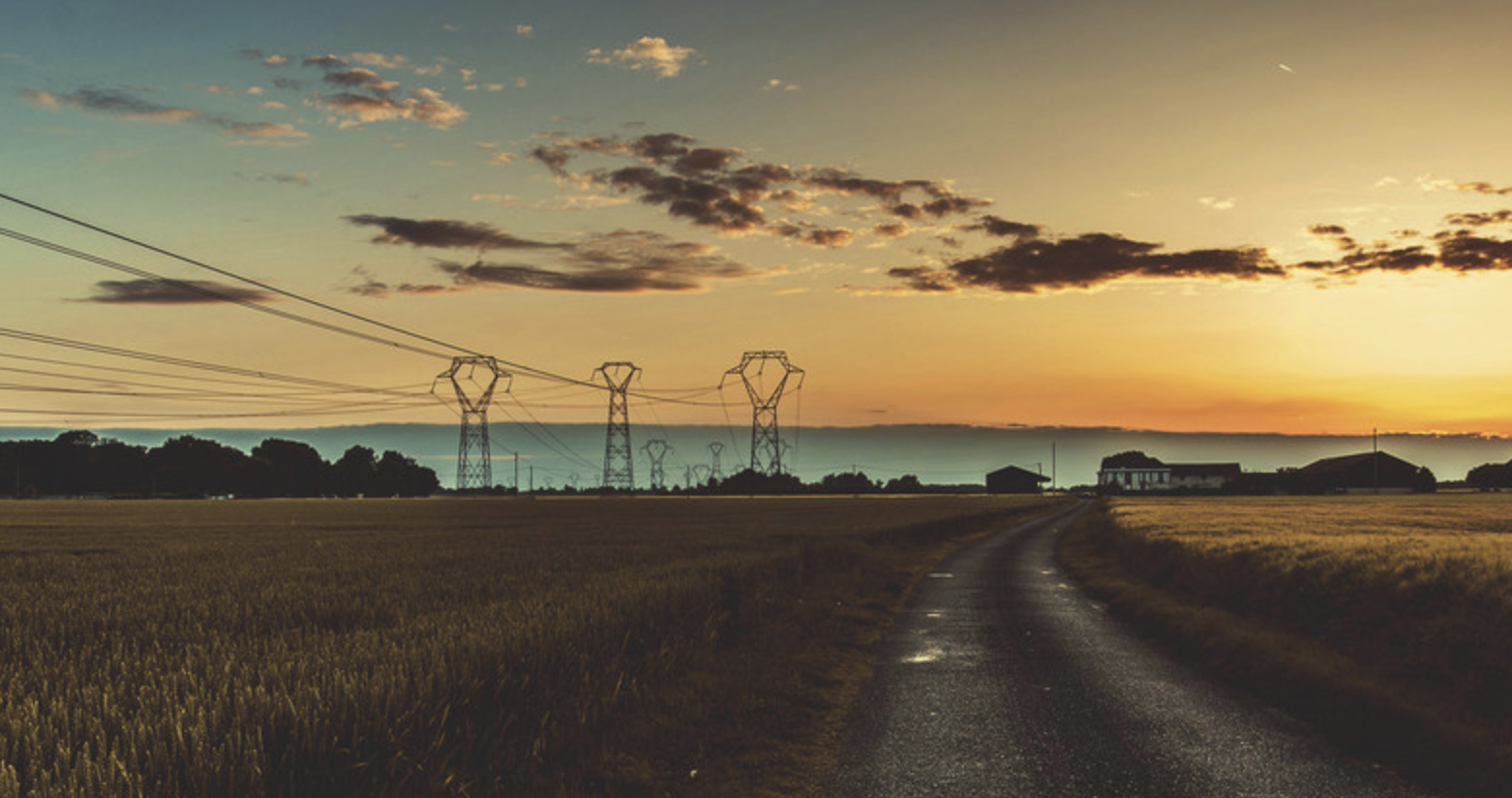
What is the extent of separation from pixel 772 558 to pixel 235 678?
66.5 feet

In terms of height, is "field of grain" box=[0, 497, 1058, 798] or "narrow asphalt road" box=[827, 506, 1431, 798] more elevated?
"field of grain" box=[0, 497, 1058, 798]

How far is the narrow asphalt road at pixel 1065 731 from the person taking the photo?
10.4 m

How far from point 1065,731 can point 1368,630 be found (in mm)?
9873

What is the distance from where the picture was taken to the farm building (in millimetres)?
187875

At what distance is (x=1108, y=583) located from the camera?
34219 mm

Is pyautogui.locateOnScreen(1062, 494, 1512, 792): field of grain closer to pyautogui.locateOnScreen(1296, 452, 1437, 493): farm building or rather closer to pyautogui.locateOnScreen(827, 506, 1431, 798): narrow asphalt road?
pyautogui.locateOnScreen(827, 506, 1431, 798): narrow asphalt road

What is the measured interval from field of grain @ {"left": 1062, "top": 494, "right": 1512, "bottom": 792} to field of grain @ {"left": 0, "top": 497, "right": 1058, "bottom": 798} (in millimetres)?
6925

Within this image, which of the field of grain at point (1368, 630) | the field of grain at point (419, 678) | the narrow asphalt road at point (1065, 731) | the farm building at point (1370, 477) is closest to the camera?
the field of grain at point (419, 678)

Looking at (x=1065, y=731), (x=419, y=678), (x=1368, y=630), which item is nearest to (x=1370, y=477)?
(x=1368, y=630)

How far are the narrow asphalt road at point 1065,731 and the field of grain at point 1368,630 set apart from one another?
1.02 m

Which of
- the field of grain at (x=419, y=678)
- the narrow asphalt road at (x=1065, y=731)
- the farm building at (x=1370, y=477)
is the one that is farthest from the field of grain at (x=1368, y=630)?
the farm building at (x=1370, y=477)

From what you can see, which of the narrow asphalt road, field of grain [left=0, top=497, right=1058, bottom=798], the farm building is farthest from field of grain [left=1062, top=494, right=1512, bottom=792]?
the farm building

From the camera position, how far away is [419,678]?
29.6 feet

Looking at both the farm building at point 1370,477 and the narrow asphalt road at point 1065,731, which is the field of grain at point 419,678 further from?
the farm building at point 1370,477
